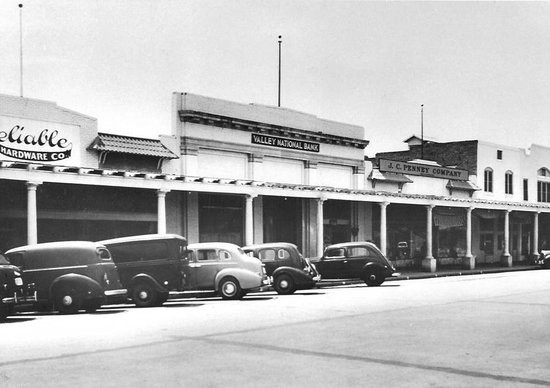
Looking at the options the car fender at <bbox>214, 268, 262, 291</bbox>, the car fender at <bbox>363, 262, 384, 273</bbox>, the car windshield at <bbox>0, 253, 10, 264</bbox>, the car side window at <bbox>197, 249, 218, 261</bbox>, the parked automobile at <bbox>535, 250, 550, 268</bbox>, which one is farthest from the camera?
the parked automobile at <bbox>535, 250, 550, 268</bbox>

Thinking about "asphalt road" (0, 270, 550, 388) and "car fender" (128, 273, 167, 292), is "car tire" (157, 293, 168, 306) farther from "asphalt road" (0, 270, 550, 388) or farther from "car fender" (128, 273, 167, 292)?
"asphalt road" (0, 270, 550, 388)

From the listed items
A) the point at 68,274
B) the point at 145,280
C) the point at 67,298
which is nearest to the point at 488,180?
the point at 145,280

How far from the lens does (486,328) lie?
1323cm

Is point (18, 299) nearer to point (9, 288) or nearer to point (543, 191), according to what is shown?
point (9, 288)

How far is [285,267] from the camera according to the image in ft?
74.1

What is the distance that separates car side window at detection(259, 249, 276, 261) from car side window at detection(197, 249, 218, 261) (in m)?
2.64

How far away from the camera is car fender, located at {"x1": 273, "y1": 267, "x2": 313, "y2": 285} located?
2252cm

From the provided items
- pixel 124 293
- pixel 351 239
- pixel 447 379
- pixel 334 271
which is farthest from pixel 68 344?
pixel 351 239

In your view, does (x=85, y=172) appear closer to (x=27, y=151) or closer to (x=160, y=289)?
(x=27, y=151)

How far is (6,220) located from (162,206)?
16.7ft

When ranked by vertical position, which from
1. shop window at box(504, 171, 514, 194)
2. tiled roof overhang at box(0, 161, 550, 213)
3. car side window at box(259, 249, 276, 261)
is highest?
shop window at box(504, 171, 514, 194)

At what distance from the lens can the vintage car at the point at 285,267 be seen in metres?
22.5

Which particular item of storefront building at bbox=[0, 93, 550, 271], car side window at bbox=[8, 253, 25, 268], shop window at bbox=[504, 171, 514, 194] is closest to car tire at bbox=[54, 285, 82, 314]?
car side window at bbox=[8, 253, 25, 268]

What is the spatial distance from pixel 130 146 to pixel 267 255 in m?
6.78
